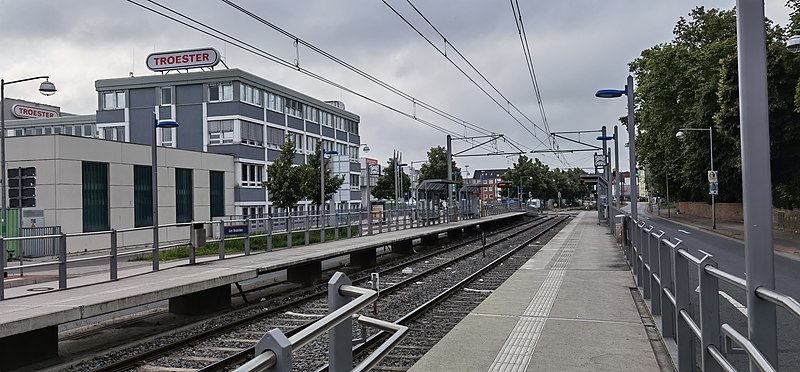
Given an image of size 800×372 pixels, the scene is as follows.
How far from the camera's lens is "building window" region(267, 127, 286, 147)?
5178cm

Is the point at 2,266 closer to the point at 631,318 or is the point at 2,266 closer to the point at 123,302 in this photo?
the point at 123,302

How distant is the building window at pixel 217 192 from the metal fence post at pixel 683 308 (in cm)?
3937

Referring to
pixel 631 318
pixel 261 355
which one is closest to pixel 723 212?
pixel 631 318

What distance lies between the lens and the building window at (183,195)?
38156 millimetres

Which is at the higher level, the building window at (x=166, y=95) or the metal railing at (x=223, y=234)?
the building window at (x=166, y=95)

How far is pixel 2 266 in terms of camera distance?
9867 mm

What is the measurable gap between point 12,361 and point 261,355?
295 inches

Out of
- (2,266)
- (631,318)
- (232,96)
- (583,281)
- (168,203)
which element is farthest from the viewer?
(232,96)

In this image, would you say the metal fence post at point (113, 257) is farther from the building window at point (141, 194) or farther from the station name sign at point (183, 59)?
the station name sign at point (183, 59)

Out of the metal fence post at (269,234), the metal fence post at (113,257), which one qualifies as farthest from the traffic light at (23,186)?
the metal fence post at (113,257)

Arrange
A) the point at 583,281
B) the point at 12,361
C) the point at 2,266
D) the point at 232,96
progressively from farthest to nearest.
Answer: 1. the point at 232,96
2. the point at 583,281
3. the point at 2,266
4. the point at 12,361

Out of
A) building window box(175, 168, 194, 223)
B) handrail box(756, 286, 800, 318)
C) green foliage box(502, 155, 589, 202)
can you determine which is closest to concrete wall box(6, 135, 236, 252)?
building window box(175, 168, 194, 223)

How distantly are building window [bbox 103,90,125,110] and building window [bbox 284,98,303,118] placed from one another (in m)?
12.9

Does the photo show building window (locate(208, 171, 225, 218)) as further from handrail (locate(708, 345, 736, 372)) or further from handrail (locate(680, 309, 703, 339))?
handrail (locate(708, 345, 736, 372))
